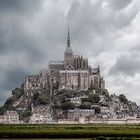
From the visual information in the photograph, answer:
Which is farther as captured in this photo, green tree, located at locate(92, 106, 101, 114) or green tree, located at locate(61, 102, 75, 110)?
green tree, located at locate(92, 106, 101, 114)

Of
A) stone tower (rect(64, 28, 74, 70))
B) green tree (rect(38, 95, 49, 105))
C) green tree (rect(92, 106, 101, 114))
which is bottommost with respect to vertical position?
green tree (rect(92, 106, 101, 114))

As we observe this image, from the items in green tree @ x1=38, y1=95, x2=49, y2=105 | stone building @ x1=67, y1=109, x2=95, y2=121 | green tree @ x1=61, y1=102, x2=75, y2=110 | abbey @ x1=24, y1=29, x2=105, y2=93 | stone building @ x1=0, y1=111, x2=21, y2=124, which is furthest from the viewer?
abbey @ x1=24, y1=29, x2=105, y2=93

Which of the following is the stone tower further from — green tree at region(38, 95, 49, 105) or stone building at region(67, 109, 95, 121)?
stone building at region(67, 109, 95, 121)

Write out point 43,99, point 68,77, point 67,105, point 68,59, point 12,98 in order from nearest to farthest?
point 67,105
point 43,99
point 68,77
point 12,98
point 68,59

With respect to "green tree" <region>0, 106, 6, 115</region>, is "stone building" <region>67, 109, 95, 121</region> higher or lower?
lower

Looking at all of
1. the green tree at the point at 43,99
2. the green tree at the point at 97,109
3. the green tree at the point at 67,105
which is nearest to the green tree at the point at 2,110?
the green tree at the point at 43,99

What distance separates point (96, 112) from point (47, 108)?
46.7 feet

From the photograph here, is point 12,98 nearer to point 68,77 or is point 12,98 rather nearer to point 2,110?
point 2,110

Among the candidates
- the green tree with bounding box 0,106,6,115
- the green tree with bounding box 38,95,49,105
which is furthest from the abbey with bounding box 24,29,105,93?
the green tree with bounding box 0,106,6,115

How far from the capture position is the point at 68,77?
15250cm

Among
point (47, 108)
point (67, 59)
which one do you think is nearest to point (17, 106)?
point (47, 108)

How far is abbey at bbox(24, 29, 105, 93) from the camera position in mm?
152125

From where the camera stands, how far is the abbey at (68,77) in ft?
499

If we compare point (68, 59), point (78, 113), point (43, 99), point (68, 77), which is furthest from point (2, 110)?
point (78, 113)
